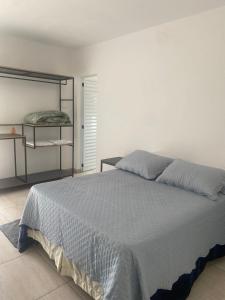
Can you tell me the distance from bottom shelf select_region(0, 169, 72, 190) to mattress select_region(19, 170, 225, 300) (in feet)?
5.28

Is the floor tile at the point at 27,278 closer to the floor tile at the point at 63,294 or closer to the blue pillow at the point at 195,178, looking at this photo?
the floor tile at the point at 63,294

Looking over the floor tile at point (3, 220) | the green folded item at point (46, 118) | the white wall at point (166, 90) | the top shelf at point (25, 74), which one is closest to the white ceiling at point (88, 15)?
the white wall at point (166, 90)

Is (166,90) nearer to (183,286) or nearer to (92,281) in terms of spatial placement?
(183,286)

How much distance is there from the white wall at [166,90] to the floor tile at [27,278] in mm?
2045

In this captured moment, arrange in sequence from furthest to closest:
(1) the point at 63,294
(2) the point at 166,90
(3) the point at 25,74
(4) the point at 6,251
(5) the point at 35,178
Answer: (5) the point at 35,178 → (3) the point at 25,74 → (2) the point at 166,90 → (4) the point at 6,251 → (1) the point at 63,294

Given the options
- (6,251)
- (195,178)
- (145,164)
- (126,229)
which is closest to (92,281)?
(126,229)

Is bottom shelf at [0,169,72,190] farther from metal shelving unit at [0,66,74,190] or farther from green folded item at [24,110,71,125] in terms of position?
green folded item at [24,110,71,125]

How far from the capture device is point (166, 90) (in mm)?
3209

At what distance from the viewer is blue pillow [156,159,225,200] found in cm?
231

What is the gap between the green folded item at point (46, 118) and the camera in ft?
12.7

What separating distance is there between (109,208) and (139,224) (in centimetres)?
34

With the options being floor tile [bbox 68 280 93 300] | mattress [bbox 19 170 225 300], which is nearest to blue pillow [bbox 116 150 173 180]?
mattress [bbox 19 170 225 300]

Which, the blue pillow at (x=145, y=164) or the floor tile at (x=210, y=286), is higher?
the blue pillow at (x=145, y=164)

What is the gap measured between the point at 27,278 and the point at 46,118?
2.56 metres
